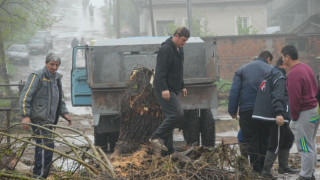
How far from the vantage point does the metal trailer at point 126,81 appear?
8891mm

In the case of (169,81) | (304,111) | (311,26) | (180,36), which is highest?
(311,26)

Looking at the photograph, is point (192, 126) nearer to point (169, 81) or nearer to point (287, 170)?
point (287, 170)

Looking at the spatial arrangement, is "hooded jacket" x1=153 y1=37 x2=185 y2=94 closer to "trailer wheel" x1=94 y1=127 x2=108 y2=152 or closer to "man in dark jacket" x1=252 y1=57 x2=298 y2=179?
"man in dark jacket" x1=252 y1=57 x2=298 y2=179

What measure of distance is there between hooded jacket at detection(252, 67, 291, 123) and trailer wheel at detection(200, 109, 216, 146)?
93.8 inches

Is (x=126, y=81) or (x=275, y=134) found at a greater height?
(x=126, y=81)

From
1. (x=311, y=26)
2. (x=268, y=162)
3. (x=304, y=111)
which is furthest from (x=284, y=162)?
(x=311, y=26)

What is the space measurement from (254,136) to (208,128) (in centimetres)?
224

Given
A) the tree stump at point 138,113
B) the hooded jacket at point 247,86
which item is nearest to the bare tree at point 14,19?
the tree stump at point 138,113

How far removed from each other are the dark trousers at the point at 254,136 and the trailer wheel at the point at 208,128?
6.63ft

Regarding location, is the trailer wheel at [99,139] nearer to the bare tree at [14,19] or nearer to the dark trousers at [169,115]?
the dark trousers at [169,115]

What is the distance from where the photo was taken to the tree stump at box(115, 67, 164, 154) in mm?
7227

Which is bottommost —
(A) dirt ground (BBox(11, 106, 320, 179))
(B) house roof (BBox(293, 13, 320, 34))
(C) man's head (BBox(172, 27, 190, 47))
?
(A) dirt ground (BBox(11, 106, 320, 179))

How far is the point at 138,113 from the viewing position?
747 centimetres

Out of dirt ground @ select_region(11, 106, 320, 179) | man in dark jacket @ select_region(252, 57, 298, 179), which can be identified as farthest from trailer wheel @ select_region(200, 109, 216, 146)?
man in dark jacket @ select_region(252, 57, 298, 179)
